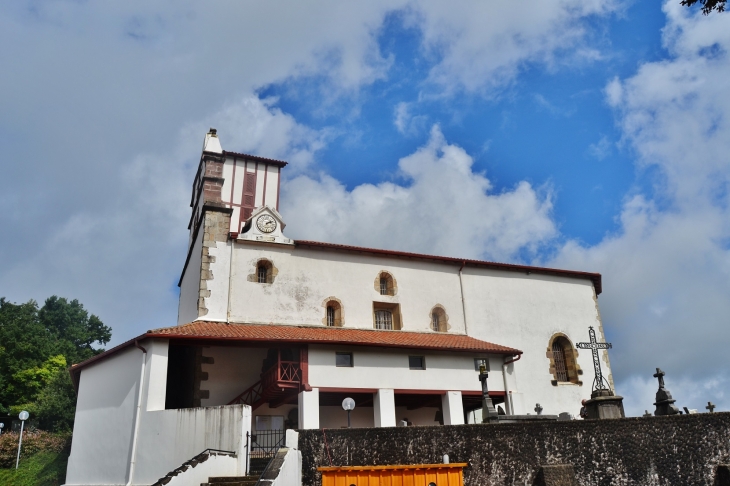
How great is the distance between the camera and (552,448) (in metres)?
13.5

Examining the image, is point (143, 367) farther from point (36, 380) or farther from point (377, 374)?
point (36, 380)

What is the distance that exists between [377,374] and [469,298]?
7.27 metres

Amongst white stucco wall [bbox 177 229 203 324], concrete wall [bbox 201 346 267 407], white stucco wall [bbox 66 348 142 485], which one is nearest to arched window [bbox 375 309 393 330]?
concrete wall [bbox 201 346 267 407]

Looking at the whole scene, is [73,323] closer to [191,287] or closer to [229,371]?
[191,287]

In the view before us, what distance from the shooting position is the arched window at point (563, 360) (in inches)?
1006

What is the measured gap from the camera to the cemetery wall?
12.9m

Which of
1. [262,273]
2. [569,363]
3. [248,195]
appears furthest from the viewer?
[248,195]

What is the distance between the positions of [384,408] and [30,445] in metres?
17.9

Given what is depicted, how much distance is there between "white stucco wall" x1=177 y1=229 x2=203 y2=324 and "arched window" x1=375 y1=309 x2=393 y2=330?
695 cm

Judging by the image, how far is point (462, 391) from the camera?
2034cm

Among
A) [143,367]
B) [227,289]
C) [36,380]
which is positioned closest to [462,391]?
[227,289]

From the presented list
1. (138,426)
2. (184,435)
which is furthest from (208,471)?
(138,426)

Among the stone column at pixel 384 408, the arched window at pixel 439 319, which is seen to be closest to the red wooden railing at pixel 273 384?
the stone column at pixel 384 408

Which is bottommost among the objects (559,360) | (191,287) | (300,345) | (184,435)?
(184,435)
